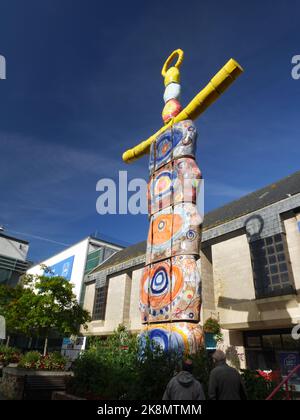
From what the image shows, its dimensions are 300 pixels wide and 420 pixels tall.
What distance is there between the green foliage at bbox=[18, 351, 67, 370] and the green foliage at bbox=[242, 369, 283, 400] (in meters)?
11.3

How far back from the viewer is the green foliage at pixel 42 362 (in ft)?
47.9

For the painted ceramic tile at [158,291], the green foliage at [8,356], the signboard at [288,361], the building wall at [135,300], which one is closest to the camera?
the painted ceramic tile at [158,291]

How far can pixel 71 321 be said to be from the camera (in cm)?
2067

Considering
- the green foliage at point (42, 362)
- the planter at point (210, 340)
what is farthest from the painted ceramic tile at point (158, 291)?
the planter at point (210, 340)

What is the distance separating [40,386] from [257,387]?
8563 mm

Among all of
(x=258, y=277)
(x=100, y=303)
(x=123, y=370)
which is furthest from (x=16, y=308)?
(x=123, y=370)

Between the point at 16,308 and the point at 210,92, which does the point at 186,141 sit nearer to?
the point at 210,92

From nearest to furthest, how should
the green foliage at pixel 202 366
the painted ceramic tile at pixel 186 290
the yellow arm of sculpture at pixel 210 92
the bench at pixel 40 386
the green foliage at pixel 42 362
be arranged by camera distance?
the green foliage at pixel 202 366 < the painted ceramic tile at pixel 186 290 < the yellow arm of sculpture at pixel 210 92 < the bench at pixel 40 386 < the green foliage at pixel 42 362

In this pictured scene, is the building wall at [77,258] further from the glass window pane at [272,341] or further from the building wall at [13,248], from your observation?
the glass window pane at [272,341]

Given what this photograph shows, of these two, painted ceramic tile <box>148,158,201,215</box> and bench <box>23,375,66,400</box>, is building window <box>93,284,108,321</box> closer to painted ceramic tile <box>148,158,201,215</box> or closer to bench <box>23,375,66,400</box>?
bench <box>23,375,66,400</box>

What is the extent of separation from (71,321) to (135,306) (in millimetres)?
6336

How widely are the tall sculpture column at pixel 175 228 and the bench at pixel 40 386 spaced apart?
5.22 metres

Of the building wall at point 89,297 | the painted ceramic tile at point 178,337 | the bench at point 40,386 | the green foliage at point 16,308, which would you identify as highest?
the building wall at point 89,297
